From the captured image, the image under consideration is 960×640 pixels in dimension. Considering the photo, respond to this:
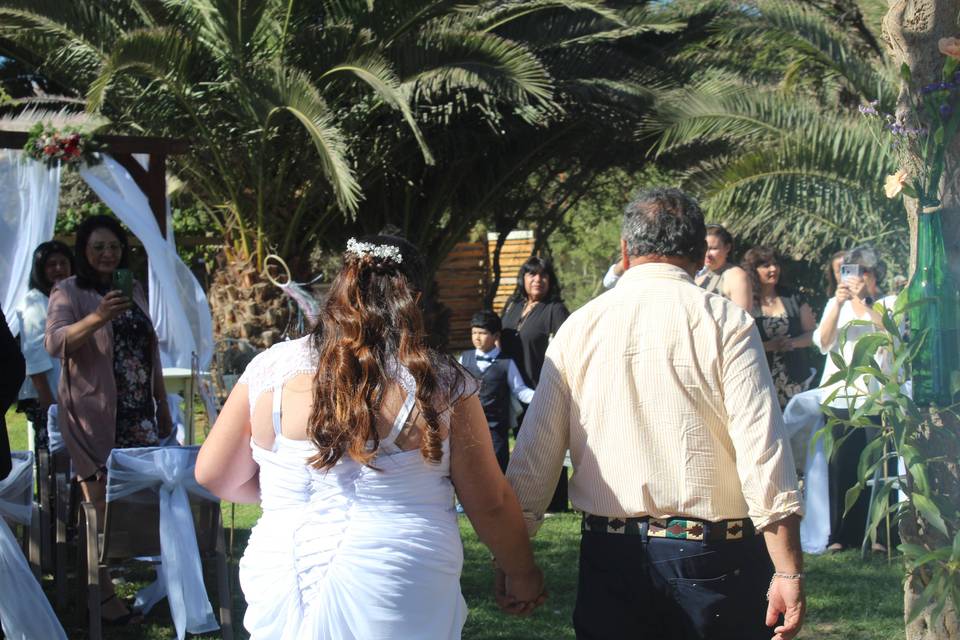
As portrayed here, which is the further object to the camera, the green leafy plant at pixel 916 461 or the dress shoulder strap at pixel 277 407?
the green leafy plant at pixel 916 461

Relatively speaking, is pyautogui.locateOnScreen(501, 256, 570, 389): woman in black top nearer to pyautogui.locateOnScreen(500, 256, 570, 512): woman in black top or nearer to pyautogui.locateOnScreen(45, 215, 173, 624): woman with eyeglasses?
pyautogui.locateOnScreen(500, 256, 570, 512): woman in black top

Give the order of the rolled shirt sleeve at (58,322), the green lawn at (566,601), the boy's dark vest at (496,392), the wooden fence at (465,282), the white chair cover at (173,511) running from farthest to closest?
the wooden fence at (465,282) < the boy's dark vest at (496,392) < the green lawn at (566,601) < the rolled shirt sleeve at (58,322) < the white chair cover at (173,511)

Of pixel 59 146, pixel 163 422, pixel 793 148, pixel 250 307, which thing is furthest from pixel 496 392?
pixel 250 307

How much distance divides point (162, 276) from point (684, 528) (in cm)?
480

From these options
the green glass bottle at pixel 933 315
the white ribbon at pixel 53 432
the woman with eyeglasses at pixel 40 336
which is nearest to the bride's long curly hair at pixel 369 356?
the green glass bottle at pixel 933 315

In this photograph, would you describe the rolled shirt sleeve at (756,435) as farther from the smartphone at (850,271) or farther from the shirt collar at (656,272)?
the smartphone at (850,271)

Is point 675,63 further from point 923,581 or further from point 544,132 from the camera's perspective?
point 923,581

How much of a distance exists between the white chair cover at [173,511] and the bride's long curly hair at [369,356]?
223cm

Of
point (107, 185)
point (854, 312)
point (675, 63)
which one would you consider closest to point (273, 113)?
point (107, 185)

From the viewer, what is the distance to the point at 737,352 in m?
2.87

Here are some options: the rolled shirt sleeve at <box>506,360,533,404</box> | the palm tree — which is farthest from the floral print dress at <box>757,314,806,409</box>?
the palm tree

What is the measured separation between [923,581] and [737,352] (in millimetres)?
889

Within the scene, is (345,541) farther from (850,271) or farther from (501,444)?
(501,444)

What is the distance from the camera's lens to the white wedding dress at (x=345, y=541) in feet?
8.65
